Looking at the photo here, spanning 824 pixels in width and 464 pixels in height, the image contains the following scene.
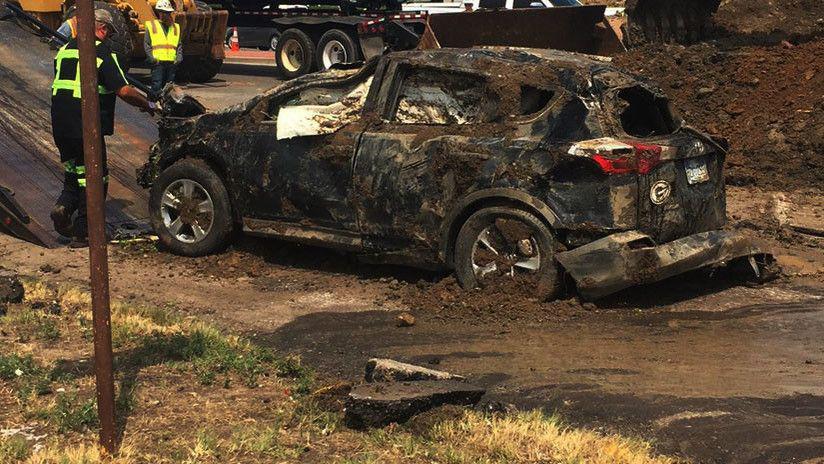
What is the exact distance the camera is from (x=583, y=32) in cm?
1720

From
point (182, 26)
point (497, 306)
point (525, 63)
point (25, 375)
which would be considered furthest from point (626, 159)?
point (182, 26)

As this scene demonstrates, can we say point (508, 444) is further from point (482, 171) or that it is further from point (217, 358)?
point (482, 171)

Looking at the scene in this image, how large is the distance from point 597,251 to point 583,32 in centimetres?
1060

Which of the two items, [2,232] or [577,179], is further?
[2,232]

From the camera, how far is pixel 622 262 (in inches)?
283

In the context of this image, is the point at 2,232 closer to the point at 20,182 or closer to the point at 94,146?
the point at 20,182

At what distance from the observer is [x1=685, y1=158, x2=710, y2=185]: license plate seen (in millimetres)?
7691

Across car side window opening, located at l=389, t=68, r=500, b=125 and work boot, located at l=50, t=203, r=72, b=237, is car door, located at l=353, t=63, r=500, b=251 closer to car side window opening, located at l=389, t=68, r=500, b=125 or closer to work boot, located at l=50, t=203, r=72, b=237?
car side window opening, located at l=389, t=68, r=500, b=125

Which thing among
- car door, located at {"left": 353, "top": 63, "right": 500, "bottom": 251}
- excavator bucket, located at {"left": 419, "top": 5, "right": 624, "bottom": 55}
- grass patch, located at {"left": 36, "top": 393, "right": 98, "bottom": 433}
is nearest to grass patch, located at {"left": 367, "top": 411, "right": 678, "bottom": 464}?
grass patch, located at {"left": 36, "top": 393, "right": 98, "bottom": 433}

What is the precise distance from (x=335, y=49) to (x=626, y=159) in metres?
14.9

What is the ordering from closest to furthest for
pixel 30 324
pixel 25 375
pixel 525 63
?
pixel 25 375, pixel 30 324, pixel 525 63

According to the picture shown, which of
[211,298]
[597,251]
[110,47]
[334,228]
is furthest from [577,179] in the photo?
[110,47]

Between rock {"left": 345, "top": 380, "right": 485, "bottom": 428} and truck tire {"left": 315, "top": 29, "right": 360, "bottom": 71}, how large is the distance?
52.6 ft

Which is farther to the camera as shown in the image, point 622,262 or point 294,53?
point 294,53
